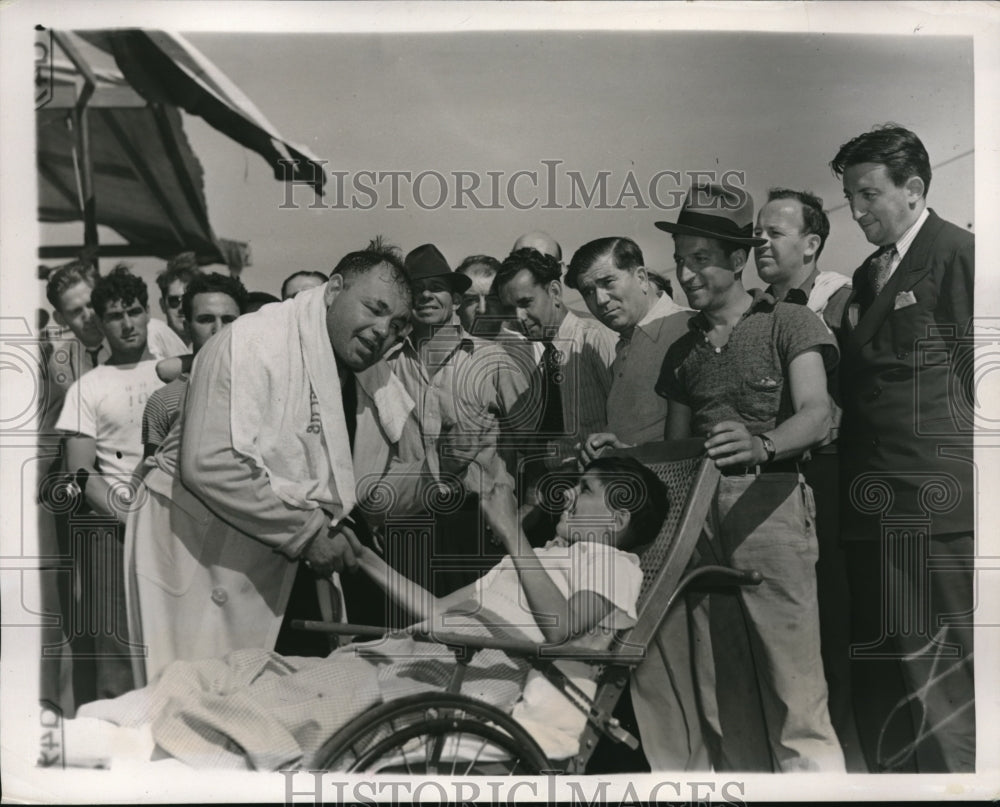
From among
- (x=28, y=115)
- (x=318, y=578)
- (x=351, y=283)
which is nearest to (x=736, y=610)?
(x=318, y=578)

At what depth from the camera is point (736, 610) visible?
402 cm

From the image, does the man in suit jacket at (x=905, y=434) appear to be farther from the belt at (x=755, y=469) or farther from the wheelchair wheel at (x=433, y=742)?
the wheelchair wheel at (x=433, y=742)

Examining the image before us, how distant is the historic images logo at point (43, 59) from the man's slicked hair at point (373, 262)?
1182mm

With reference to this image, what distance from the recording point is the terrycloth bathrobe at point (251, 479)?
3.93 metres

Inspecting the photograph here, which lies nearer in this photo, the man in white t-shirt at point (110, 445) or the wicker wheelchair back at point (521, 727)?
the wicker wheelchair back at point (521, 727)

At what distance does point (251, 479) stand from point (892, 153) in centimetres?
251

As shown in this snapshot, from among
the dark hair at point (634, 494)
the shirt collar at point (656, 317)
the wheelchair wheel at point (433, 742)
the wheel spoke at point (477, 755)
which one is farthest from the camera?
the shirt collar at point (656, 317)

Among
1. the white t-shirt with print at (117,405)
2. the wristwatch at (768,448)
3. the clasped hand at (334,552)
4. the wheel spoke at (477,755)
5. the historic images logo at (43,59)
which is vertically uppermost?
the historic images logo at (43,59)

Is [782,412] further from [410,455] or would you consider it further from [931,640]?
[410,455]

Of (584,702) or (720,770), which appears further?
(720,770)

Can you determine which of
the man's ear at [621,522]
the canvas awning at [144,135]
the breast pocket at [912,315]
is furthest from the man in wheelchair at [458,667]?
the canvas awning at [144,135]

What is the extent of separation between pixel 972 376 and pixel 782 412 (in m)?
0.70

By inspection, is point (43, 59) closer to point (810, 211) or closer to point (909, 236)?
point (810, 211)

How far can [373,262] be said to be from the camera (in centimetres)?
395
